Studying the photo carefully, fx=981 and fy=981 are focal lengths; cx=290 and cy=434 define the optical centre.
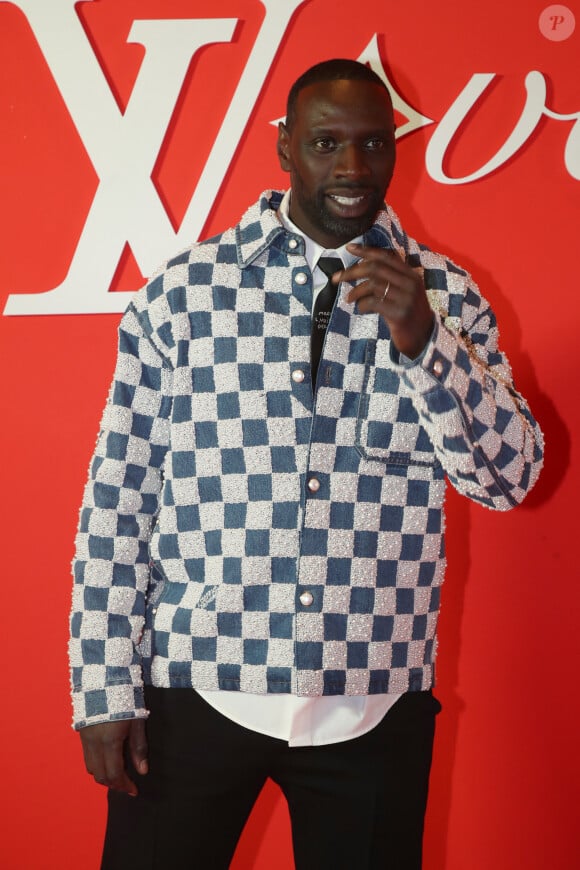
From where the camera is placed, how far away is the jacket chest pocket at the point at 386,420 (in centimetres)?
136

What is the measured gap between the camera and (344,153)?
4.43 feet

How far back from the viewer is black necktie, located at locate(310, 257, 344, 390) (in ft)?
4.57

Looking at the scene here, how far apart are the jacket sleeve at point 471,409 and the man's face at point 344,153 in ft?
0.53

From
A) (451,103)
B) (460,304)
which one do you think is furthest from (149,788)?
(451,103)

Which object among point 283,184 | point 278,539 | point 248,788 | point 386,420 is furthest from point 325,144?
point 248,788

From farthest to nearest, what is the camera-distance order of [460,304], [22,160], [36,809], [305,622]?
[36,809] < [22,160] < [460,304] < [305,622]

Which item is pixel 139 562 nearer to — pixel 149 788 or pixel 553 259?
pixel 149 788

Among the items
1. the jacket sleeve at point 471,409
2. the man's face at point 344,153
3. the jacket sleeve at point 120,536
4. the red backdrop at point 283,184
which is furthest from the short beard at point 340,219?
the red backdrop at point 283,184

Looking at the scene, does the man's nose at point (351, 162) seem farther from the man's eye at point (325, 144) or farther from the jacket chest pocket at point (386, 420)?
the jacket chest pocket at point (386, 420)

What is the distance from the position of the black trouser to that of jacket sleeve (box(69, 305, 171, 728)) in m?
0.08

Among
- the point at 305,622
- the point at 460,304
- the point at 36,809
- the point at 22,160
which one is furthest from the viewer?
the point at 36,809

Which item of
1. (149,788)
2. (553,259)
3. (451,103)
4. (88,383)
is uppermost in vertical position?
(451,103)

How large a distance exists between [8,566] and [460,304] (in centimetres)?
116

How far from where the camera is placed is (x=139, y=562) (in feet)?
4.58
